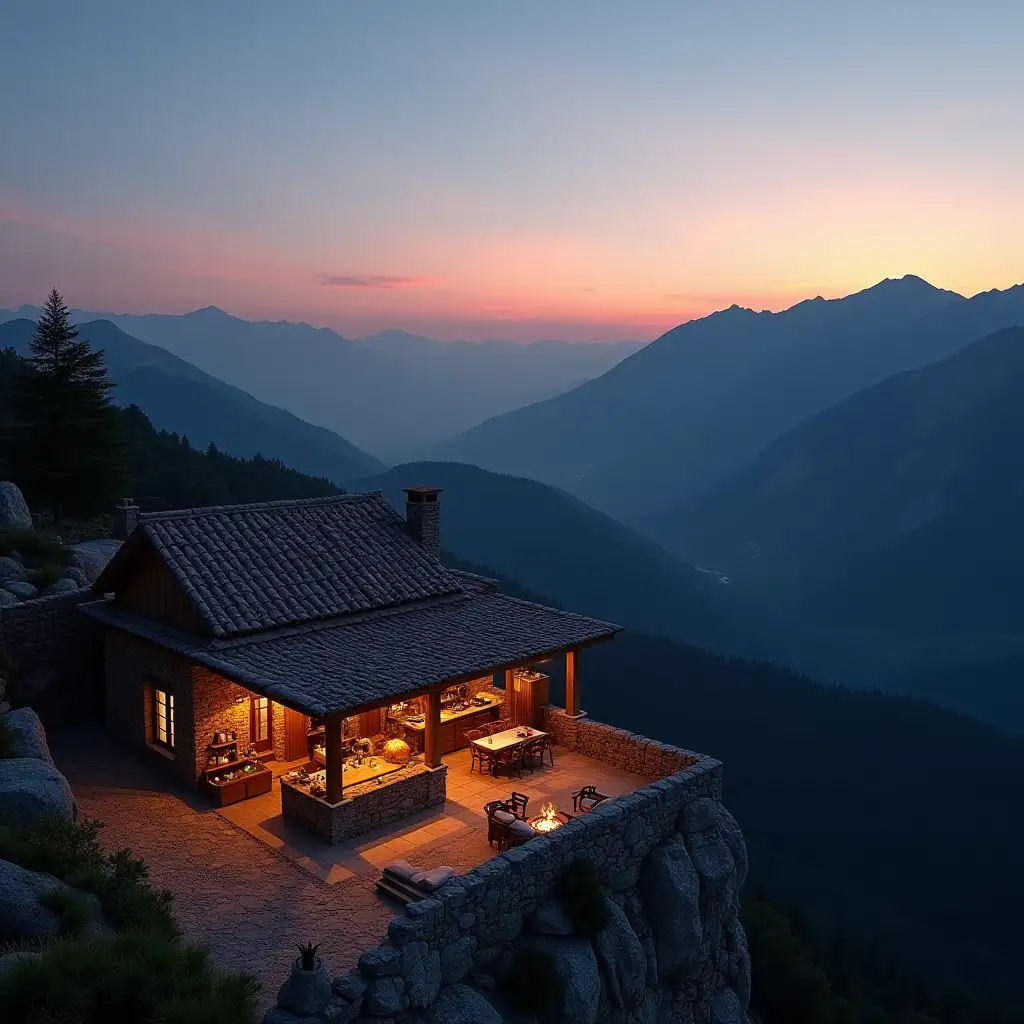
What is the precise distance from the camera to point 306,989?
32.3ft

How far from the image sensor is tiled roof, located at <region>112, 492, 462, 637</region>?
1747cm

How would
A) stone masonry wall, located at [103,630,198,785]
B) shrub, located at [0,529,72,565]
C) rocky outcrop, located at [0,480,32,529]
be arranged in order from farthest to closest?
rocky outcrop, located at [0,480,32,529], shrub, located at [0,529,72,565], stone masonry wall, located at [103,630,198,785]

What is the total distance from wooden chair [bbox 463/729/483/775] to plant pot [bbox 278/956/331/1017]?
846cm

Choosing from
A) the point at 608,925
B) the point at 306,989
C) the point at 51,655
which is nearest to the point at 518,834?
the point at 608,925

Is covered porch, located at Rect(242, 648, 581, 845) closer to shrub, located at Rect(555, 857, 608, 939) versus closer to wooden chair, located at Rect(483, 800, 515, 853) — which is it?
wooden chair, located at Rect(483, 800, 515, 853)


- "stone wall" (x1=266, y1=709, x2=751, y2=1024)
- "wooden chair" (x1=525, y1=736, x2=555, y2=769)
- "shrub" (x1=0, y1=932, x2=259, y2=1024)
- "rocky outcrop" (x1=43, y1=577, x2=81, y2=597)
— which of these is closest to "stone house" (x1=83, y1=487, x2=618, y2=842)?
"wooden chair" (x1=525, y1=736, x2=555, y2=769)

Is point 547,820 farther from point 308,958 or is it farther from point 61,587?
point 61,587

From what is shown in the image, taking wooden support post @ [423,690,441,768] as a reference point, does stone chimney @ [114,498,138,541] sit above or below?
above

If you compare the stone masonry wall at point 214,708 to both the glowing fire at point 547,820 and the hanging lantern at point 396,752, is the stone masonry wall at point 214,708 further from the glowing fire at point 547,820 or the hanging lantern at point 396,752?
the glowing fire at point 547,820

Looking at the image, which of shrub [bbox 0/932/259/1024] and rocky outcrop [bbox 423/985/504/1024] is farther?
rocky outcrop [bbox 423/985/504/1024]

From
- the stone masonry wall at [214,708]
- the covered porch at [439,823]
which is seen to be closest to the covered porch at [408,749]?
the covered porch at [439,823]

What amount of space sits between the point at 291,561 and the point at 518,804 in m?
7.14

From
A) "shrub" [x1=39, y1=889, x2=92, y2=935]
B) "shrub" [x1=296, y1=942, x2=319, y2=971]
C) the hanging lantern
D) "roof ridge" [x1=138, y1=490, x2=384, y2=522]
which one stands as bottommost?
the hanging lantern

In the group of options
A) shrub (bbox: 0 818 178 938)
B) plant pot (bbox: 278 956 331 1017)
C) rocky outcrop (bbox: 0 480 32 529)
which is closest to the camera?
plant pot (bbox: 278 956 331 1017)
